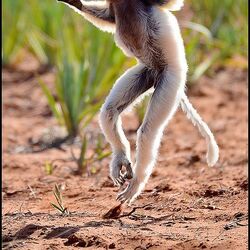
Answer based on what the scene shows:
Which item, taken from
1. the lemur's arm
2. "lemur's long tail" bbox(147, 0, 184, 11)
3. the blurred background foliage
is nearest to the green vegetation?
the blurred background foliage

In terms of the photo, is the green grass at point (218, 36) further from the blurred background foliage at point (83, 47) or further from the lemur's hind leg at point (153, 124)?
the lemur's hind leg at point (153, 124)

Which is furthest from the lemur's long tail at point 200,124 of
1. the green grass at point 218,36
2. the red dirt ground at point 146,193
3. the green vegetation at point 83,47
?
the green grass at point 218,36

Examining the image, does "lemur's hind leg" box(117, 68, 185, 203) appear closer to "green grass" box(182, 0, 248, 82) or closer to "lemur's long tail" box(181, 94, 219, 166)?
"lemur's long tail" box(181, 94, 219, 166)

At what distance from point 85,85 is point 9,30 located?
113 inches

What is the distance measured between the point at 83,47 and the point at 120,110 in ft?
12.4

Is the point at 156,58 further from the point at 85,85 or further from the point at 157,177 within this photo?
the point at 85,85

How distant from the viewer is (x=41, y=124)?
8367 mm

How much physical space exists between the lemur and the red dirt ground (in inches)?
13.4

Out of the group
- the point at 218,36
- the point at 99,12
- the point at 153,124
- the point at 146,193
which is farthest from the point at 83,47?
the point at 153,124

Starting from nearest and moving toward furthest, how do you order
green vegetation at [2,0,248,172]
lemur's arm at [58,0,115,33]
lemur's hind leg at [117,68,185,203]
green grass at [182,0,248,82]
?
1. lemur's hind leg at [117,68,185,203]
2. lemur's arm at [58,0,115,33]
3. green vegetation at [2,0,248,172]
4. green grass at [182,0,248,82]

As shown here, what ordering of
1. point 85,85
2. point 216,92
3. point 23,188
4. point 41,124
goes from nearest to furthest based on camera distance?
point 23,188, point 85,85, point 41,124, point 216,92

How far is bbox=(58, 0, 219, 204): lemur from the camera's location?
14.4 feet

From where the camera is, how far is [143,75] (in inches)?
185

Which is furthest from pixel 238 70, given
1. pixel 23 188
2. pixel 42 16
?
pixel 23 188
